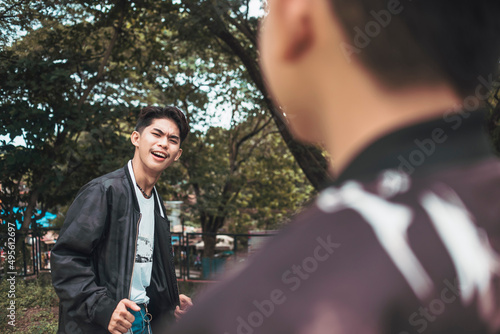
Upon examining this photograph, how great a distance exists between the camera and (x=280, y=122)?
31.8 feet

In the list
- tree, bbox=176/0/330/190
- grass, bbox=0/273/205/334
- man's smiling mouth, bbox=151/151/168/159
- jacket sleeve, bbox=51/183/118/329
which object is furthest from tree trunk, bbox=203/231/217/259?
jacket sleeve, bbox=51/183/118/329

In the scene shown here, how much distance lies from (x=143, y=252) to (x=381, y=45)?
254cm

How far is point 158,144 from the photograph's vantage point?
3.41 meters

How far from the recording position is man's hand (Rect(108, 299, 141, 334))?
2551 mm

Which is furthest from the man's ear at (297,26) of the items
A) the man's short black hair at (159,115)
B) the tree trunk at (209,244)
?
the tree trunk at (209,244)

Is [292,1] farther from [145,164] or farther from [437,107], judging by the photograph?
[145,164]

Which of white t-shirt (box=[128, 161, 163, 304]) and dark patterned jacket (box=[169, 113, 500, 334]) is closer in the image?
dark patterned jacket (box=[169, 113, 500, 334])

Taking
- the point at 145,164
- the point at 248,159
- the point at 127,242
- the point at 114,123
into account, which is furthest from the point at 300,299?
the point at 248,159

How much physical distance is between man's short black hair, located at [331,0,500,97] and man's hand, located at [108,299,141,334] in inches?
87.7

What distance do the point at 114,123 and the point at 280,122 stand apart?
3.56 m

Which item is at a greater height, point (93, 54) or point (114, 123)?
point (93, 54)

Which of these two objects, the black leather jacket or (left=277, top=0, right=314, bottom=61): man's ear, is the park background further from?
(left=277, top=0, right=314, bottom=61): man's ear

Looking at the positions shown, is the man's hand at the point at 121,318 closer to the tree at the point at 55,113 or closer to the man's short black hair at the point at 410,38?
the man's short black hair at the point at 410,38

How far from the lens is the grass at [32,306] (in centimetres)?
601
